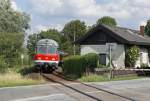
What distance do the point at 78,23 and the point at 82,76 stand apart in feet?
248

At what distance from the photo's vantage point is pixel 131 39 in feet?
159

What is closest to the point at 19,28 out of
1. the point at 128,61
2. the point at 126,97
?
the point at 128,61

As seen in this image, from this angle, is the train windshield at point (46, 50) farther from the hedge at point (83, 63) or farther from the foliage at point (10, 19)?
the foliage at point (10, 19)

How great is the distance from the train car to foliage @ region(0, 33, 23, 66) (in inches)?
133

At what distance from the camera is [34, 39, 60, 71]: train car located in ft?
140

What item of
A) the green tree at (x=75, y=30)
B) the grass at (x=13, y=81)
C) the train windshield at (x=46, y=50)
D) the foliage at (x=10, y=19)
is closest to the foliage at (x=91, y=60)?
the grass at (x=13, y=81)

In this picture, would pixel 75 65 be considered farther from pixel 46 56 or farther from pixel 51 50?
pixel 51 50

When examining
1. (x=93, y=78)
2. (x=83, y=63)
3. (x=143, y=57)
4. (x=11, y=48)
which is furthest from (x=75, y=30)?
(x=93, y=78)

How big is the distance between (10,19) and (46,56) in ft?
73.7

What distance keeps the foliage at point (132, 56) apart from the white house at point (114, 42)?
44 centimetres

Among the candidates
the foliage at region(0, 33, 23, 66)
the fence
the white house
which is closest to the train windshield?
the foliage at region(0, 33, 23, 66)

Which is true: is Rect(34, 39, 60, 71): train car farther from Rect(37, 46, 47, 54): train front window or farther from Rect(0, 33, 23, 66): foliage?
Rect(0, 33, 23, 66): foliage

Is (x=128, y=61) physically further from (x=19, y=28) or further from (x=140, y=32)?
(x=19, y=28)

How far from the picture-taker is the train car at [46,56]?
4262 cm
